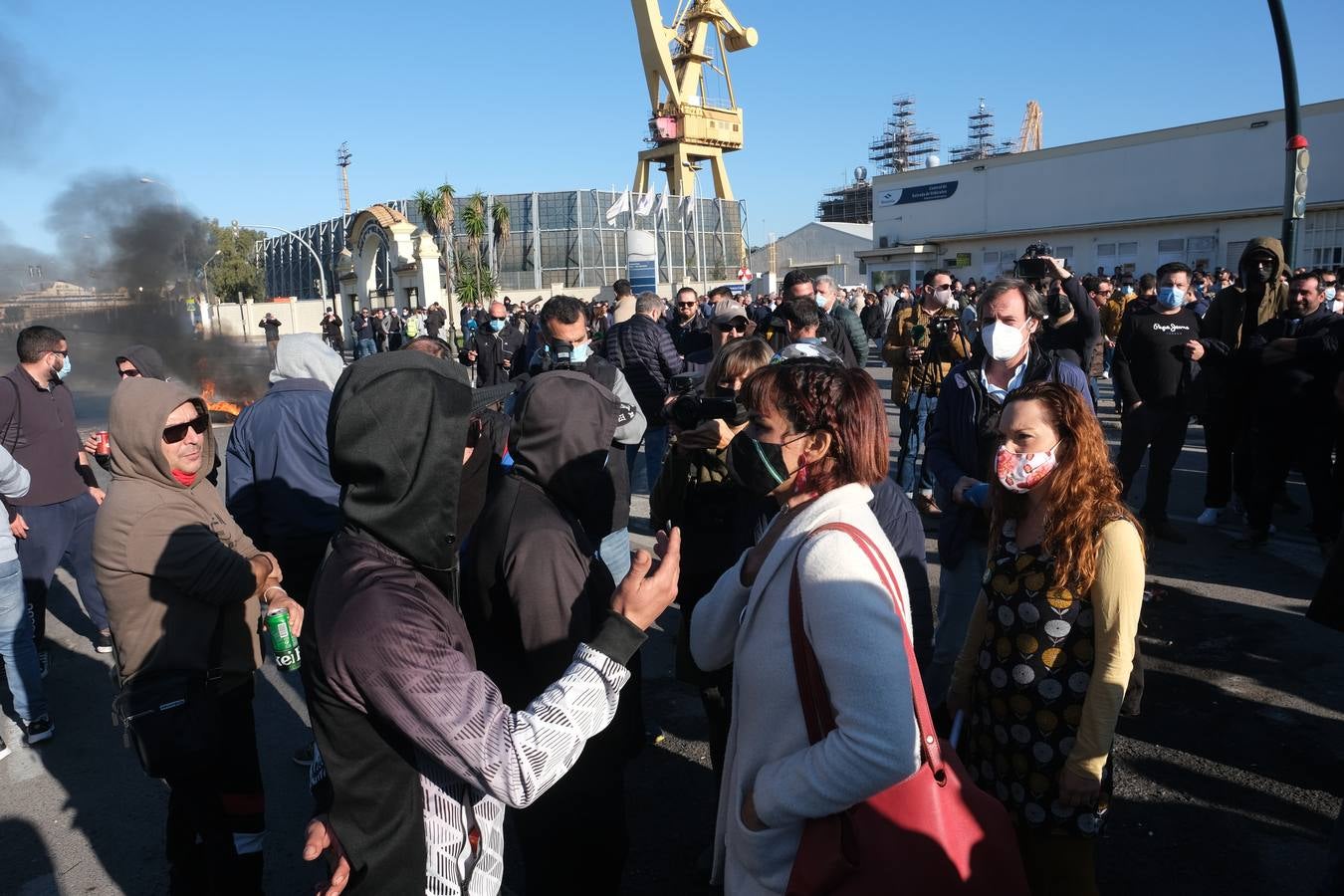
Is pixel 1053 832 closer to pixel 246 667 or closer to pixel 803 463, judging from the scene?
pixel 803 463

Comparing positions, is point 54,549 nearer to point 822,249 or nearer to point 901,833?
point 901,833

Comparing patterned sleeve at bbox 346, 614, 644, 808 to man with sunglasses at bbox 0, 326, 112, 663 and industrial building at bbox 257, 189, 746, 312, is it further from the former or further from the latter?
industrial building at bbox 257, 189, 746, 312

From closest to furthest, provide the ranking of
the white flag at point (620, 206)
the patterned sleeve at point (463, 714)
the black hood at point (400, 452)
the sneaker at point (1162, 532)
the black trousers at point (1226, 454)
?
the patterned sleeve at point (463, 714) < the black hood at point (400, 452) < the sneaker at point (1162, 532) < the black trousers at point (1226, 454) < the white flag at point (620, 206)

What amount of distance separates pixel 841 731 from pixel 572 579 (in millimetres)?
853

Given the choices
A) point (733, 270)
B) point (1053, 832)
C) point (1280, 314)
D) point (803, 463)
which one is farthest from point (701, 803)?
point (733, 270)

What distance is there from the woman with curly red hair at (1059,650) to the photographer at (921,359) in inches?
185

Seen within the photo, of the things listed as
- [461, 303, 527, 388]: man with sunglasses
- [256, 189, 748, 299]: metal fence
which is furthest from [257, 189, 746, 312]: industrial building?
[461, 303, 527, 388]: man with sunglasses

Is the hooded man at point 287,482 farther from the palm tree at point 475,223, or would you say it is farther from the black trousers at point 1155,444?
the palm tree at point 475,223

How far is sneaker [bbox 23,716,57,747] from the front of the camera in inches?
181

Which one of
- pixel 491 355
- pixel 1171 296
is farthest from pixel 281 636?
pixel 491 355

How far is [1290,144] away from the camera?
8.36 m

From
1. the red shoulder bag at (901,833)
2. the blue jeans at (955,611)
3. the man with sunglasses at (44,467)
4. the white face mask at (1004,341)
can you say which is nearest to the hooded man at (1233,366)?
the white face mask at (1004,341)

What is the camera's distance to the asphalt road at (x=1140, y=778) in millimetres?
3369

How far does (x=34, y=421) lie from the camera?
5.40m
